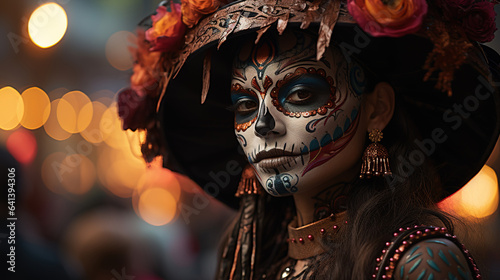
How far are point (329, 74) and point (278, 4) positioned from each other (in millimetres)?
297

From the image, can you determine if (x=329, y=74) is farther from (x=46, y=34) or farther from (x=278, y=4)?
(x=46, y=34)

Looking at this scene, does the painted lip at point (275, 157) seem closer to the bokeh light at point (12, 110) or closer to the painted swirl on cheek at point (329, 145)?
the painted swirl on cheek at point (329, 145)

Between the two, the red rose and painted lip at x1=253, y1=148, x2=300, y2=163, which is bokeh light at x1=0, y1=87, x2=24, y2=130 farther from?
the red rose

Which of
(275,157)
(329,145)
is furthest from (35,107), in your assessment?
(329,145)

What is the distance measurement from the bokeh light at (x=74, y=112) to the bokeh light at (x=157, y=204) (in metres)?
1.74

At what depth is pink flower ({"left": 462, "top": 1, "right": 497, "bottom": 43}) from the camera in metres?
1.53

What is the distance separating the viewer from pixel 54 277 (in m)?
2.79

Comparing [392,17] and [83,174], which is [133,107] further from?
[83,174]

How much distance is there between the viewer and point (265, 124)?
1.67 m

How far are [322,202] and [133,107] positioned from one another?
2.82ft

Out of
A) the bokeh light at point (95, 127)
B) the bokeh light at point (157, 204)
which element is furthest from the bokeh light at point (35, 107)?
the bokeh light at point (157, 204)

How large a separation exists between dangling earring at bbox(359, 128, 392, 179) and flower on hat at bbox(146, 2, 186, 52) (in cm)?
82

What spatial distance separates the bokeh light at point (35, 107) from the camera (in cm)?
480

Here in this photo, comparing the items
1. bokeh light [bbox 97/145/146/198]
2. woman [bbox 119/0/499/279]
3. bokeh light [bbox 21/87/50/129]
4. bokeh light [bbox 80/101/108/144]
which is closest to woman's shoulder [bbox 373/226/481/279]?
woman [bbox 119/0/499/279]
